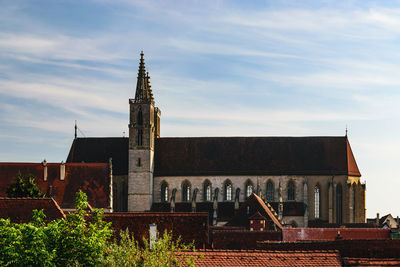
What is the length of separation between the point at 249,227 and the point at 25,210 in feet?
117

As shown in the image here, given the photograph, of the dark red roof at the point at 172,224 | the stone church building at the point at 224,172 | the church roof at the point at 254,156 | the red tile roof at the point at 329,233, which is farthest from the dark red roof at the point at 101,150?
the dark red roof at the point at 172,224

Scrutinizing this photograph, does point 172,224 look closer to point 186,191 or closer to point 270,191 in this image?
point 186,191

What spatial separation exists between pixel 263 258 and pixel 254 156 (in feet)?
255

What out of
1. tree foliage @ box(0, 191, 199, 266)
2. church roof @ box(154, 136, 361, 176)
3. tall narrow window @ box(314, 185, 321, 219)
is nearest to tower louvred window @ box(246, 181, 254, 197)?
church roof @ box(154, 136, 361, 176)

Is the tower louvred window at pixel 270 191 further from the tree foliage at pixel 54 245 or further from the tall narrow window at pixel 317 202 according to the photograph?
the tree foliage at pixel 54 245

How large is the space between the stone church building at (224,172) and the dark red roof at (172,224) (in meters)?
53.5

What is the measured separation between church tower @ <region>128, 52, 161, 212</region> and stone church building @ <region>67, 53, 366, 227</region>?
0.12 m

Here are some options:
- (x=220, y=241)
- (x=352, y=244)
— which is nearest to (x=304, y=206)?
(x=220, y=241)

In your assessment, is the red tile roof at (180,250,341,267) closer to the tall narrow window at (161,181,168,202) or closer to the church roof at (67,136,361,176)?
the tall narrow window at (161,181,168,202)

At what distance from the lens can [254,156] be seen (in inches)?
4294

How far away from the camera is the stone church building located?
10325 centimetres

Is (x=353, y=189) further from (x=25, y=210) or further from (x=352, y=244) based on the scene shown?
(x=352, y=244)

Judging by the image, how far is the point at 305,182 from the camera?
344 feet

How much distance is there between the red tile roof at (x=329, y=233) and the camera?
53.4m
